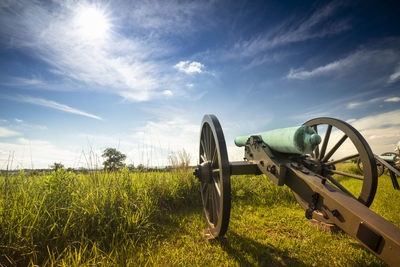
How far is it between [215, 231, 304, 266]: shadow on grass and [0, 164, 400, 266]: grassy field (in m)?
0.01

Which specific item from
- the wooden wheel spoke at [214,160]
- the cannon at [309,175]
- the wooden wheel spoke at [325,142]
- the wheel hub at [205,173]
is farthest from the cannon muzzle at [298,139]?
the wooden wheel spoke at [325,142]

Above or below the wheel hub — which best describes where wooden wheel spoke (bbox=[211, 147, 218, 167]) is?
above

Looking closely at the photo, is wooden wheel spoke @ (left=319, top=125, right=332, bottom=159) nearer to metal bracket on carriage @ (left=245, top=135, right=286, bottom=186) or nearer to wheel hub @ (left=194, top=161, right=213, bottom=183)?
metal bracket on carriage @ (left=245, top=135, right=286, bottom=186)

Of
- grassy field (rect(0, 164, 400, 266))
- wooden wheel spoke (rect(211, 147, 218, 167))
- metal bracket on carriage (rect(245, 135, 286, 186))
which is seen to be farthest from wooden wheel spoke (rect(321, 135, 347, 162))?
wooden wheel spoke (rect(211, 147, 218, 167))

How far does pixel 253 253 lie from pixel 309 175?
1482 mm

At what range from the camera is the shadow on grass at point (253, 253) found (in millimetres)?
2568

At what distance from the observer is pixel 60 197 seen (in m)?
3.22

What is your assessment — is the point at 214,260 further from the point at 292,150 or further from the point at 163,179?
the point at 163,179

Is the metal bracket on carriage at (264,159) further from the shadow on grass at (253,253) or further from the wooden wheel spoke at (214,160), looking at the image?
the shadow on grass at (253,253)

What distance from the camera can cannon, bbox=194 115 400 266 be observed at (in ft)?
4.22

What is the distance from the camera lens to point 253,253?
2756 mm

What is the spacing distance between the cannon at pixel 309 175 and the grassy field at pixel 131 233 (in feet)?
1.62

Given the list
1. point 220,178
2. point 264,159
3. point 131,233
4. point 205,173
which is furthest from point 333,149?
point 131,233

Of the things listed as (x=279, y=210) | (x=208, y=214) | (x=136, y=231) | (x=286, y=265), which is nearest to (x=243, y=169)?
(x=208, y=214)
